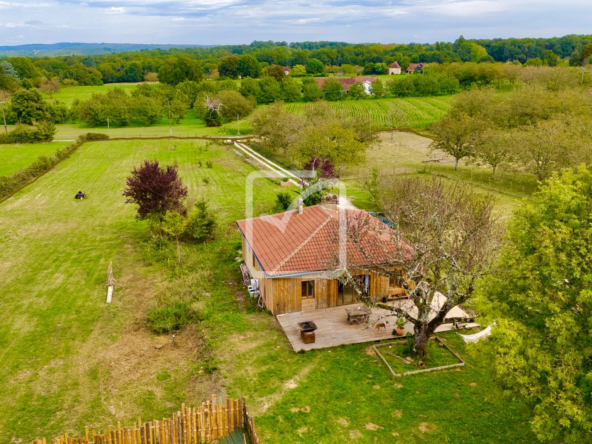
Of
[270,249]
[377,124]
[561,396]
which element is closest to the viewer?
[561,396]

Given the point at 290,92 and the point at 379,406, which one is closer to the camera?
the point at 379,406

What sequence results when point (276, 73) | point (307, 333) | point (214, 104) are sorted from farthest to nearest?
point (276, 73) → point (214, 104) → point (307, 333)

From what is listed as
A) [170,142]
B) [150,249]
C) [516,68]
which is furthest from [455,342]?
[516,68]

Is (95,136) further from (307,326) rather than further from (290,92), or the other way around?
(307,326)

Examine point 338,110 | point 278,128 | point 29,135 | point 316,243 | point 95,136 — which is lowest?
point 95,136

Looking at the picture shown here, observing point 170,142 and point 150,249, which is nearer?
point 150,249

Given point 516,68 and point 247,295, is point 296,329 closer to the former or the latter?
point 247,295

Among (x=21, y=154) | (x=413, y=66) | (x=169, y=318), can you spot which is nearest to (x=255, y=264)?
(x=169, y=318)

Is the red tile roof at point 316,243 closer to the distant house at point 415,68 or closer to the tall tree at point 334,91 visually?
the tall tree at point 334,91
